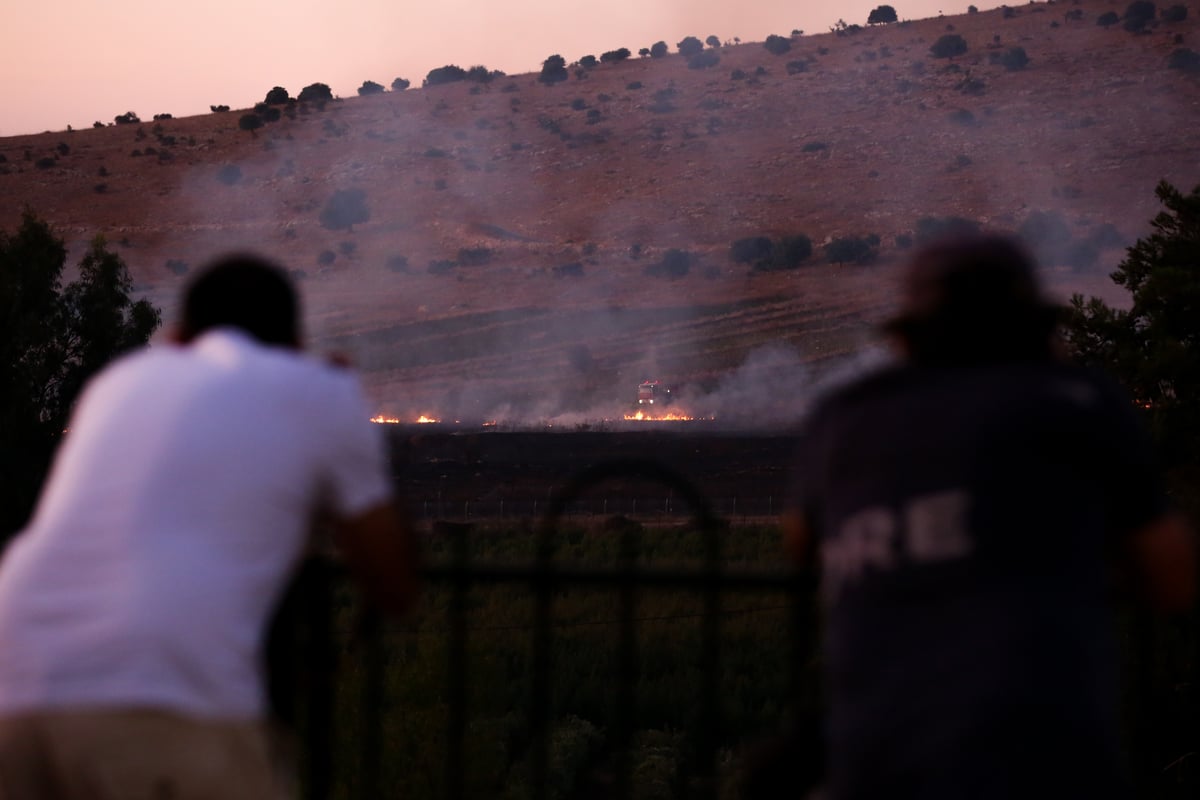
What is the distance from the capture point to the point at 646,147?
262 feet

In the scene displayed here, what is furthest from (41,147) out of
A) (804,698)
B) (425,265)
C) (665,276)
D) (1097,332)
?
(804,698)

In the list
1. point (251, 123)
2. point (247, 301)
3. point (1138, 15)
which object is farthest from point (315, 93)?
point (247, 301)

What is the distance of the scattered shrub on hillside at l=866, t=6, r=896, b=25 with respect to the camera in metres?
96.3

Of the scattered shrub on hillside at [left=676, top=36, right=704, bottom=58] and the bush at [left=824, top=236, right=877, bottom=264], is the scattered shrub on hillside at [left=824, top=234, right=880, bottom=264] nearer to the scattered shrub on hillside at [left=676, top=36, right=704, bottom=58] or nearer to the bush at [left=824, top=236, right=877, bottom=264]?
the bush at [left=824, top=236, right=877, bottom=264]

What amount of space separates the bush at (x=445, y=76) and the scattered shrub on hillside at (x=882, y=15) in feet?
94.7

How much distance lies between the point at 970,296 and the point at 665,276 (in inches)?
2600

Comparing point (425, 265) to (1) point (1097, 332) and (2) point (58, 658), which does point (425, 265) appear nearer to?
(1) point (1097, 332)

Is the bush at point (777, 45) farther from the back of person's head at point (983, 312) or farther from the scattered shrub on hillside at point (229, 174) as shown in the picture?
the back of person's head at point (983, 312)

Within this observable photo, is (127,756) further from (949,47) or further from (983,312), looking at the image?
(949,47)

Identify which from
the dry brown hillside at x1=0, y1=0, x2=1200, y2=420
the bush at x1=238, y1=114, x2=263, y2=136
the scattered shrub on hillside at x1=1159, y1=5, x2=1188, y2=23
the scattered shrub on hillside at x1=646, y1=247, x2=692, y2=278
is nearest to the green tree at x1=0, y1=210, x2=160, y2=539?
the dry brown hillside at x1=0, y1=0, x2=1200, y2=420

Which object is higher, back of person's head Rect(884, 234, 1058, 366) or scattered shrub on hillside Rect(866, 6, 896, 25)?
scattered shrub on hillside Rect(866, 6, 896, 25)

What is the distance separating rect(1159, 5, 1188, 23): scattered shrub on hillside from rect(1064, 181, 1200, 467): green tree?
228ft

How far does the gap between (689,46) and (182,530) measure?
97.8 metres

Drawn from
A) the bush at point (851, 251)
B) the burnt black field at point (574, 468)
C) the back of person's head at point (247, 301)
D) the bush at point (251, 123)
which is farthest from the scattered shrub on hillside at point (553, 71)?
the back of person's head at point (247, 301)
